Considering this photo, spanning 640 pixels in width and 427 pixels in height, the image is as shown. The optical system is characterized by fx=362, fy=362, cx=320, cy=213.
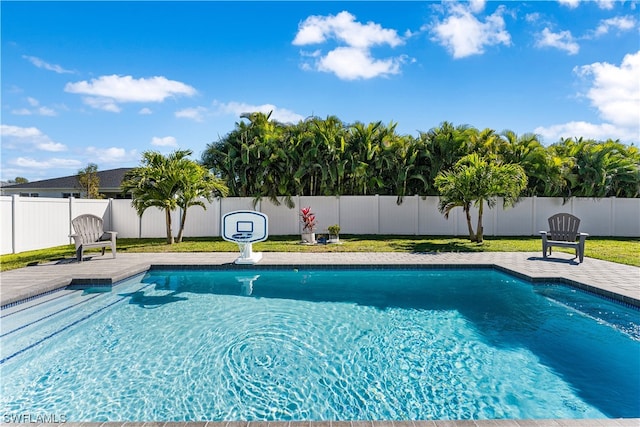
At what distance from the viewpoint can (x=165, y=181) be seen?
42.3 feet

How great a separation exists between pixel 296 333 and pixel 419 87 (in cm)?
1310

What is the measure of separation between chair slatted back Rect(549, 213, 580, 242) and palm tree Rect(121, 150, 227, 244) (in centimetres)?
1165

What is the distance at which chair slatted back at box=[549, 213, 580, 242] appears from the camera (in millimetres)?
10422

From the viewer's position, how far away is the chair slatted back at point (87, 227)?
998 cm

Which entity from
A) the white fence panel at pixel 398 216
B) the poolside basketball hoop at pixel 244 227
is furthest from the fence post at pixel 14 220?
the white fence panel at pixel 398 216

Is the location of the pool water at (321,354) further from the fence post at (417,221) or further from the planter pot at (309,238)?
the fence post at (417,221)

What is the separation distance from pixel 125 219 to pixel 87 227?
261 inches

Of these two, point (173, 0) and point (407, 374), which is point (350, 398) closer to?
point (407, 374)

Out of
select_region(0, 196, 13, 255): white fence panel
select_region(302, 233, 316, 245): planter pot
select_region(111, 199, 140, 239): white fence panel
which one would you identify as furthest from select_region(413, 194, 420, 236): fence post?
select_region(0, 196, 13, 255): white fence panel

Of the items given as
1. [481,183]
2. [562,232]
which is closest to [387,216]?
[481,183]

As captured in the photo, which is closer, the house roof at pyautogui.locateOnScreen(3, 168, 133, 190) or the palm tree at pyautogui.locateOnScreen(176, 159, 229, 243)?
the palm tree at pyautogui.locateOnScreen(176, 159, 229, 243)

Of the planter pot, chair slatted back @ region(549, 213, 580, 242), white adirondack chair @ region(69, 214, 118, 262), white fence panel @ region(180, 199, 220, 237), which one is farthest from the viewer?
white fence panel @ region(180, 199, 220, 237)

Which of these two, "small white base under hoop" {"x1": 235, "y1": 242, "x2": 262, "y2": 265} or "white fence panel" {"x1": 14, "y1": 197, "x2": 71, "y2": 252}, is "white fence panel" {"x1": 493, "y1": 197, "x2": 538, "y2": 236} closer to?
"small white base under hoop" {"x1": 235, "y1": 242, "x2": 262, "y2": 265}

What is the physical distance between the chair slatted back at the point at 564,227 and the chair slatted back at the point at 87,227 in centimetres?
1343
